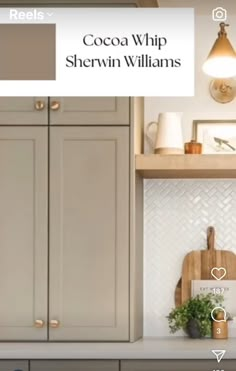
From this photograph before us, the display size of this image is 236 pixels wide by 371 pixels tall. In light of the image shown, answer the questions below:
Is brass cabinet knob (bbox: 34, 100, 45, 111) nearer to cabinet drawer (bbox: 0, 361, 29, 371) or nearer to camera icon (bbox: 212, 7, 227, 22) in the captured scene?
camera icon (bbox: 212, 7, 227, 22)

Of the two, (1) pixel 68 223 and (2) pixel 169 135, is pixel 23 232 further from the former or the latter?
(2) pixel 169 135

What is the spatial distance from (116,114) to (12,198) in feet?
1.56

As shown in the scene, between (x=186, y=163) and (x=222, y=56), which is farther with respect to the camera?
(x=186, y=163)

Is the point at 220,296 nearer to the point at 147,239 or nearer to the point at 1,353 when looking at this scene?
the point at 147,239

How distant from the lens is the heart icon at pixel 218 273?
2.70 meters

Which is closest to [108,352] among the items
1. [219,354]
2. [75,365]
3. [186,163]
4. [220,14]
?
[75,365]

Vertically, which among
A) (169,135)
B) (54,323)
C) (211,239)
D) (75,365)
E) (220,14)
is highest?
(220,14)

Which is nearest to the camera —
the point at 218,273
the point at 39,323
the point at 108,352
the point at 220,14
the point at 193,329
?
the point at 220,14

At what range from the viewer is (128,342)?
2.43 m

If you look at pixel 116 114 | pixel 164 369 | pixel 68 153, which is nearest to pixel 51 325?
pixel 164 369

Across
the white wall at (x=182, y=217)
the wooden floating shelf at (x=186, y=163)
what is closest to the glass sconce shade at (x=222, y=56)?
the wooden floating shelf at (x=186, y=163)

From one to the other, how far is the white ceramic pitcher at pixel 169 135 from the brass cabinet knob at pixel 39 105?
46cm

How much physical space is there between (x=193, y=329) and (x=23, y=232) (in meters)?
0.72

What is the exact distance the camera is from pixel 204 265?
2705 mm
